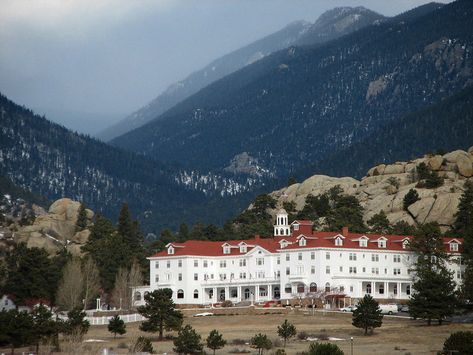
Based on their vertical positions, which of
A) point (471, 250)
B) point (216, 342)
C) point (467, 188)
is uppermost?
point (467, 188)

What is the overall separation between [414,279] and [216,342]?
5931cm

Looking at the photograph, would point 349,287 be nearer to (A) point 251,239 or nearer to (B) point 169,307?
(A) point 251,239

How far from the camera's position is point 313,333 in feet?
438

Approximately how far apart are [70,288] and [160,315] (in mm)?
33727

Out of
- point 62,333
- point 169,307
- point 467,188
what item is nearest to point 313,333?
point 169,307

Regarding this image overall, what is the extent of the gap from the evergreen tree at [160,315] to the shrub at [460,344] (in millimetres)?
39639

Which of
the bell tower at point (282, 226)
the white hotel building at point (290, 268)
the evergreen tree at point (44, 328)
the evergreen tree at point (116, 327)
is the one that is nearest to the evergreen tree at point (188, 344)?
the evergreen tree at point (44, 328)

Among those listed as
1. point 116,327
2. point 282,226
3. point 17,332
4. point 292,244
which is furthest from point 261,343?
point 282,226

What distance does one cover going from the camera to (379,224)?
628ft

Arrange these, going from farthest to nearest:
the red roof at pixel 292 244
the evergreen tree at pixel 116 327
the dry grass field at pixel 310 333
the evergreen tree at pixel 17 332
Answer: the red roof at pixel 292 244
the evergreen tree at pixel 116 327
the evergreen tree at pixel 17 332
the dry grass field at pixel 310 333

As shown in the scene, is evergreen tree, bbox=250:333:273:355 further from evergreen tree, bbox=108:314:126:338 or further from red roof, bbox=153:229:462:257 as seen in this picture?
red roof, bbox=153:229:462:257

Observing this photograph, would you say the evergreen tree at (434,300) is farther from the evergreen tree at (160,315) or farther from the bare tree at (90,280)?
the bare tree at (90,280)

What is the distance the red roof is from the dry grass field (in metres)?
19.6

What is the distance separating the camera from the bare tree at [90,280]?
173750mm
